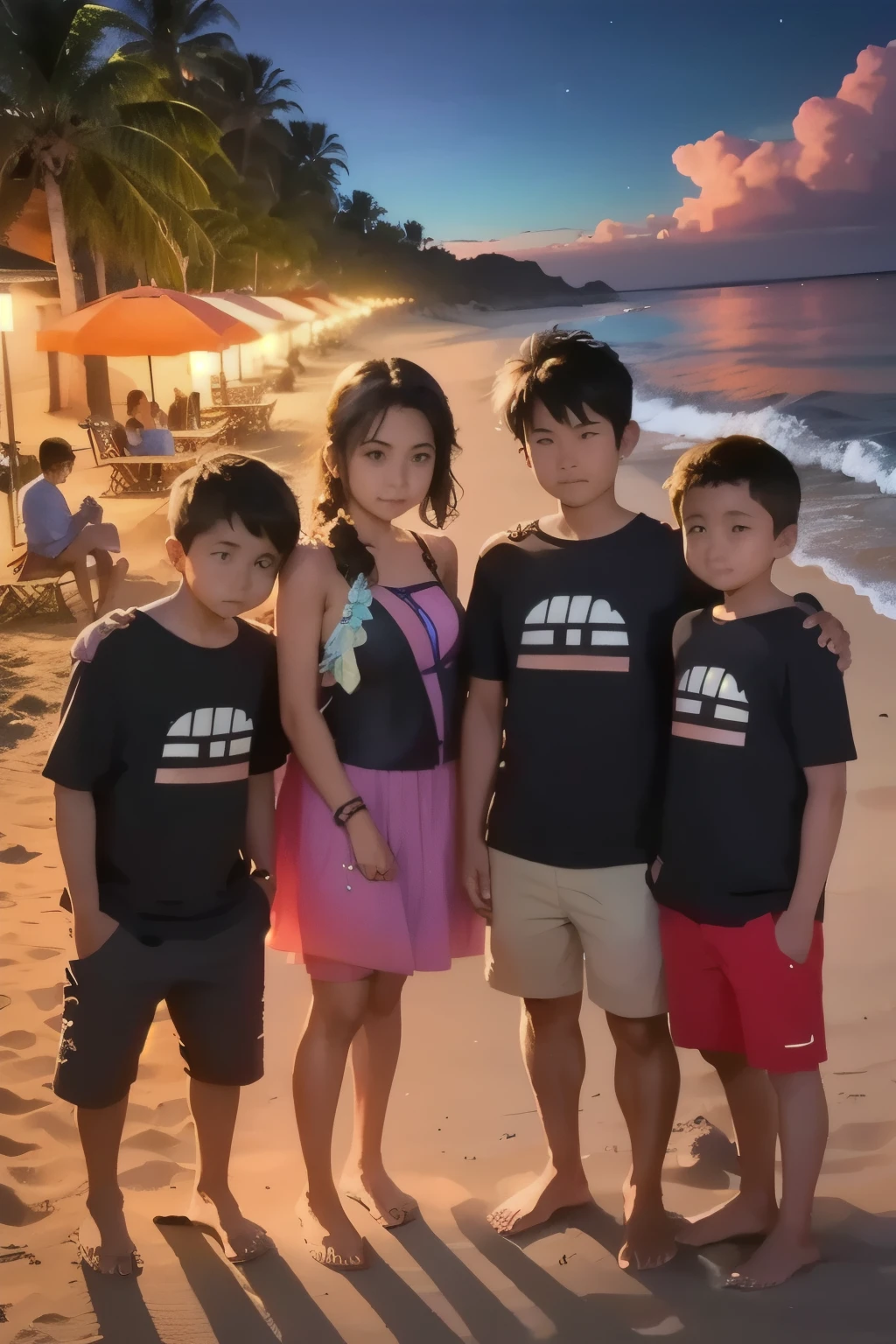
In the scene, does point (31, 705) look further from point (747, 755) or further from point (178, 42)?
point (178, 42)

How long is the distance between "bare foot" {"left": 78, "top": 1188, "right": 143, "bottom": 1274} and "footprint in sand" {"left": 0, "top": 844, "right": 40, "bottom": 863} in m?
1.72

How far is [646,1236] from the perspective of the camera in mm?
1723

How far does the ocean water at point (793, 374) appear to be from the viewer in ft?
29.2

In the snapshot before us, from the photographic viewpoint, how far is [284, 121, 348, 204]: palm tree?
265 inches

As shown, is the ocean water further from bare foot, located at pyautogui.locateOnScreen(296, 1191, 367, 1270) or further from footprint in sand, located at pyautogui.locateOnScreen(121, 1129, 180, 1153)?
bare foot, located at pyautogui.locateOnScreen(296, 1191, 367, 1270)

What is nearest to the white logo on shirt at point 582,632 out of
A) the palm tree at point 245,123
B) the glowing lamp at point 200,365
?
the palm tree at point 245,123

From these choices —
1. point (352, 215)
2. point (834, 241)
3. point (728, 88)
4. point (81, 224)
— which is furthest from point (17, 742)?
point (81, 224)

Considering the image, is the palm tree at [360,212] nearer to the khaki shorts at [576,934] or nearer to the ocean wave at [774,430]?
the ocean wave at [774,430]

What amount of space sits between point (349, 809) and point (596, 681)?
0.41 meters

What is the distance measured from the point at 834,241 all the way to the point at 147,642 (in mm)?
8462

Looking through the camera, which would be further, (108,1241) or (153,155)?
(153,155)

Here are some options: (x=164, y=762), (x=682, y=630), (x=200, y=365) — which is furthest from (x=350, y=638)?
(x=200, y=365)

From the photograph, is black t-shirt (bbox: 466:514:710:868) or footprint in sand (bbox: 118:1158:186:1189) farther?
footprint in sand (bbox: 118:1158:186:1189)

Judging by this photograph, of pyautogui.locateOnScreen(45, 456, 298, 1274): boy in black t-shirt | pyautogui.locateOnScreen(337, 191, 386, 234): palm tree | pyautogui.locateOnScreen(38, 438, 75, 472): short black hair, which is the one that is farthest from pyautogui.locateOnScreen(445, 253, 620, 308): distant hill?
pyautogui.locateOnScreen(45, 456, 298, 1274): boy in black t-shirt
